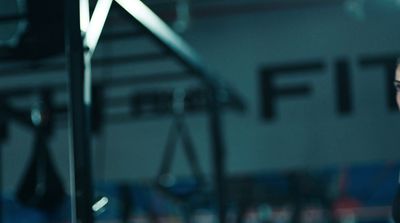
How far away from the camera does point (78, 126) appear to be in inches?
79.7

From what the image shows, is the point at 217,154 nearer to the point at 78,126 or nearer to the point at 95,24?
the point at 95,24

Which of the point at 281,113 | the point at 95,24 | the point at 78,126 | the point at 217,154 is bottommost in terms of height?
the point at 281,113

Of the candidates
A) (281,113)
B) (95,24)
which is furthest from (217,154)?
(95,24)

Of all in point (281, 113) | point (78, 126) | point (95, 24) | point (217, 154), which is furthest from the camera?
point (281, 113)

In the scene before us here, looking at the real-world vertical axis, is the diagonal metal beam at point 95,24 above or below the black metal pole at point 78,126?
above

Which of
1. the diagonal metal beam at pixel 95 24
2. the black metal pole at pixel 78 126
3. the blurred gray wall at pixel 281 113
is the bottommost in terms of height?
the blurred gray wall at pixel 281 113

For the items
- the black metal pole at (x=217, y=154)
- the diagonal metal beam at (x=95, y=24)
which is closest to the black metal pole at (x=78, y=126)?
the diagonal metal beam at (x=95, y=24)

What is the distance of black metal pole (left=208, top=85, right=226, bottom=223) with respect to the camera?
139 inches

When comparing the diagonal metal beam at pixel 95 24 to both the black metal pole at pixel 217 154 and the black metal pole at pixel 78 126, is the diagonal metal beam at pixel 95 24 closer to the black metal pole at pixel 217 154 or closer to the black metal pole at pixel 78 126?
the black metal pole at pixel 78 126

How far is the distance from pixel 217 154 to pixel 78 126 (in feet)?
5.49

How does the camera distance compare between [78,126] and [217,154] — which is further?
[217,154]

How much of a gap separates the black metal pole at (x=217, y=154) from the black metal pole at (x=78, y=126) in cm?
155

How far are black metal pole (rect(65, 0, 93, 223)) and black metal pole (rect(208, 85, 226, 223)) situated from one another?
155 centimetres

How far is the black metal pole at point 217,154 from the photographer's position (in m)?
3.54
